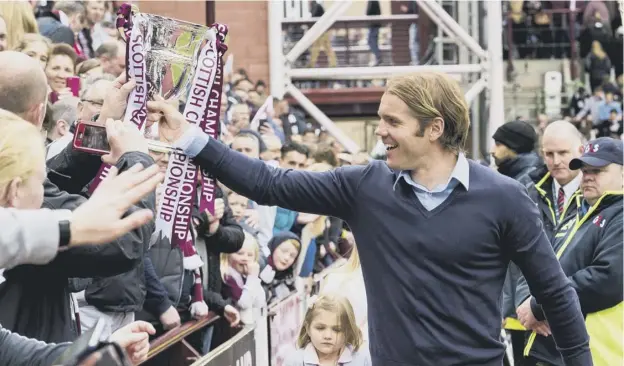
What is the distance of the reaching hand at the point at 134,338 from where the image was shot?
366cm

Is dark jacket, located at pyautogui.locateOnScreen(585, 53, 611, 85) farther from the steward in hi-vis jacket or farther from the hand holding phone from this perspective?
the hand holding phone

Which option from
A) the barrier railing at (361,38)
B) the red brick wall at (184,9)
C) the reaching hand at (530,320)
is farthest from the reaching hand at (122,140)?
the barrier railing at (361,38)

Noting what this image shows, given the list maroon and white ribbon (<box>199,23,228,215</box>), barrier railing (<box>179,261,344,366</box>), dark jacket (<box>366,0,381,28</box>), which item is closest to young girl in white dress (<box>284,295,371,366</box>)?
barrier railing (<box>179,261,344,366</box>)

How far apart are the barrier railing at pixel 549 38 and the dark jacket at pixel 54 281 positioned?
26177 mm

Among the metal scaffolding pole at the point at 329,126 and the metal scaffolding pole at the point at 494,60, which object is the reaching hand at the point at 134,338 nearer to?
the metal scaffolding pole at the point at 329,126

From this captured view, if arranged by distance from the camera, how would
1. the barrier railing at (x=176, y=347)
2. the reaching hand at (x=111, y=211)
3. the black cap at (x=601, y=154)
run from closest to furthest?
the reaching hand at (x=111, y=211)
the barrier railing at (x=176, y=347)
the black cap at (x=601, y=154)

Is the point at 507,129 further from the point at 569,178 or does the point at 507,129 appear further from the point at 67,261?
the point at 67,261

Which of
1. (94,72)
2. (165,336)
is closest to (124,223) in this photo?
(165,336)

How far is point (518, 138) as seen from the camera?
9.75m

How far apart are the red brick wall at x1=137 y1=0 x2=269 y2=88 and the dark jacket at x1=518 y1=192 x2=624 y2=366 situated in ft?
44.7

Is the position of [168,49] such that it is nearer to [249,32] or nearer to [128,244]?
[128,244]

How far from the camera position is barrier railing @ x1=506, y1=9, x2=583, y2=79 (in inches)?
1195

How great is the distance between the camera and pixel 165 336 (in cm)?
694

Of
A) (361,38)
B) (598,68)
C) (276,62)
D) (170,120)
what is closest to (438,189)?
(170,120)
